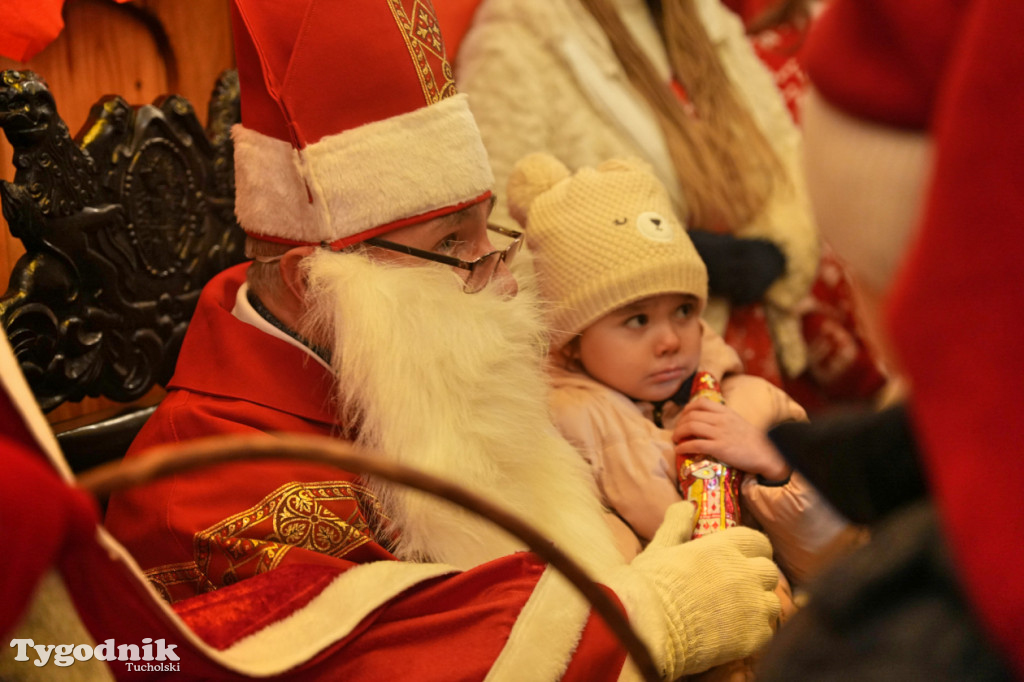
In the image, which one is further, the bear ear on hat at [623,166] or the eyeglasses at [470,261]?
the bear ear on hat at [623,166]

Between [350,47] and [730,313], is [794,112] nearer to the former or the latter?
[730,313]

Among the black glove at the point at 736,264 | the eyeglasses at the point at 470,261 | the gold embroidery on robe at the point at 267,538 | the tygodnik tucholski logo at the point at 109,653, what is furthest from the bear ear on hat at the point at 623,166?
the tygodnik tucholski logo at the point at 109,653

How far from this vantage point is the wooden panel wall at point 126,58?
1.29m

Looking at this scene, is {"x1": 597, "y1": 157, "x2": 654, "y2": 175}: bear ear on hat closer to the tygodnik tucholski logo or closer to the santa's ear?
the santa's ear

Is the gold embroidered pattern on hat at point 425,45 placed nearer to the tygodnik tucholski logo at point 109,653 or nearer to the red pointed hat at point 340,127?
Result: the red pointed hat at point 340,127

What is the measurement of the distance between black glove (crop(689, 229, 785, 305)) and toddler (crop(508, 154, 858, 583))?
0.63 feet

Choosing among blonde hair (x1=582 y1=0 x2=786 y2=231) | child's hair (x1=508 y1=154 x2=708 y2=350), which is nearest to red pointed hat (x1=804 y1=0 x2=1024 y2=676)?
child's hair (x1=508 y1=154 x2=708 y2=350)

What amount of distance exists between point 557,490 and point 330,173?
19.0 inches

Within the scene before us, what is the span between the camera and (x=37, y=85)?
1.17m

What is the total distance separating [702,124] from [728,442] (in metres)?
0.77

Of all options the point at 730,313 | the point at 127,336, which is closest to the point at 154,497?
the point at 127,336

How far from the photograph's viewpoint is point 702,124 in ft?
5.89

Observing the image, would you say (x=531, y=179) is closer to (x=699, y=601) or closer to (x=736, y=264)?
(x=736, y=264)

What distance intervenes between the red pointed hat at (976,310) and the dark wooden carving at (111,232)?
111 cm
